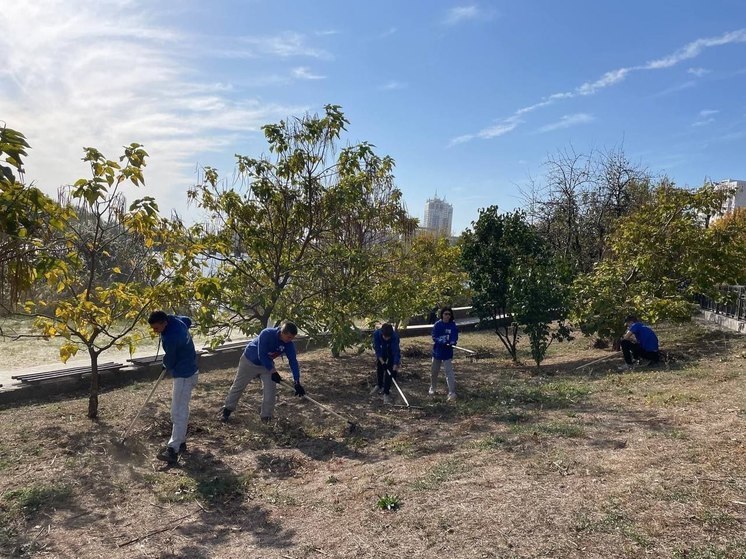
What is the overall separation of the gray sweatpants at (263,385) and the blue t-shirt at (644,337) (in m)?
6.61

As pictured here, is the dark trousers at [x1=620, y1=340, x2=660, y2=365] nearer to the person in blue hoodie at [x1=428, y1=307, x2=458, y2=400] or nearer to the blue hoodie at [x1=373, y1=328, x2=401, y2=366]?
the person in blue hoodie at [x1=428, y1=307, x2=458, y2=400]

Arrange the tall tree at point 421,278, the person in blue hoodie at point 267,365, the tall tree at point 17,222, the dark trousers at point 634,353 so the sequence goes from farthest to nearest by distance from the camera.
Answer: the tall tree at point 421,278
the dark trousers at point 634,353
the person in blue hoodie at point 267,365
the tall tree at point 17,222

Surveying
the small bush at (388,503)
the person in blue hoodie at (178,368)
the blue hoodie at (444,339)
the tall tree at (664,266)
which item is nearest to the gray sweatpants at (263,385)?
the person in blue hoodie at (178,368)

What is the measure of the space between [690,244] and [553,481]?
893 cm

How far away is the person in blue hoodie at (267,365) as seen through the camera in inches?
268

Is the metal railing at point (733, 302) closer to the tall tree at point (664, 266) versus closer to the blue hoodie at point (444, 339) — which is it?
the tall tree at point (664, 266)

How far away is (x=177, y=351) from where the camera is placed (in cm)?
588

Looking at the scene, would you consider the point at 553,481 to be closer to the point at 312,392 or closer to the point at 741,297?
the point at 312,392

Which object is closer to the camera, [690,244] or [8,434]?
[8,434]

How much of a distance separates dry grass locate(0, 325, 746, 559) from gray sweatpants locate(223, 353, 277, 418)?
0.79 feet

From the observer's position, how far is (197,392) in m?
8.78

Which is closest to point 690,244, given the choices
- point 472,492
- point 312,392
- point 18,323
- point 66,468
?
point 312,392

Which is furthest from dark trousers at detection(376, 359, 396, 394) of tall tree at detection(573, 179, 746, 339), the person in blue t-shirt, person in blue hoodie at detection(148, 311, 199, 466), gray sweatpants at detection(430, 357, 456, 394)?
tall tree at detection(573, 179, 746, 339)

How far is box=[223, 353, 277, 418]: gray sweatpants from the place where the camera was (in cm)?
705
